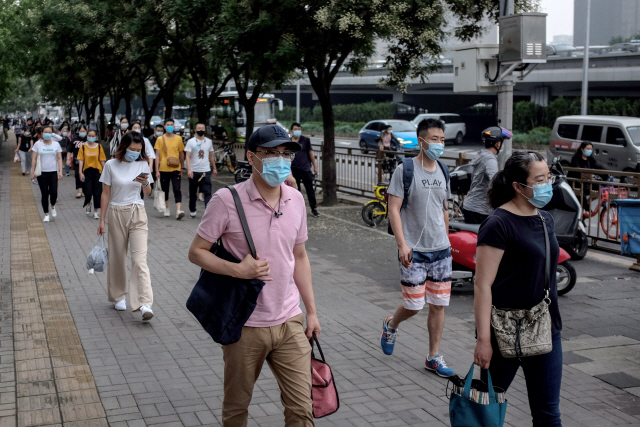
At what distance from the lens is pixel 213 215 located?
11.2ft

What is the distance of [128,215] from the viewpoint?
275 inches

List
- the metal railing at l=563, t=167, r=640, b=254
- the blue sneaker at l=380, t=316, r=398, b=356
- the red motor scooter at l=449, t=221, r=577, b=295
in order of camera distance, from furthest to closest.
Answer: the metal railing at l=563, t=167, r=640, b=254
the red motor scooter at l=449, t=221, r=577, b=295
the blue sneaker at l=380, t=316, r=398, b=356

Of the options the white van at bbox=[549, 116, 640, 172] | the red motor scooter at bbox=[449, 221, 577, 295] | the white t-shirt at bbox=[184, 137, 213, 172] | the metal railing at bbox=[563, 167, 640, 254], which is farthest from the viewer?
the white van at bbox=[549, 116, 640, 172]

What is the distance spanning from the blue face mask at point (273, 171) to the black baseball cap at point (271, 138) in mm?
75

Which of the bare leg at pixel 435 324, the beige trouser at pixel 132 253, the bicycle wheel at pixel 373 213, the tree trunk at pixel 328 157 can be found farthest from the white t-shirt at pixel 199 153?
the bare leg at pixel 435 324

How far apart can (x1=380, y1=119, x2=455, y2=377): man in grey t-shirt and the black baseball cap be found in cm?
195

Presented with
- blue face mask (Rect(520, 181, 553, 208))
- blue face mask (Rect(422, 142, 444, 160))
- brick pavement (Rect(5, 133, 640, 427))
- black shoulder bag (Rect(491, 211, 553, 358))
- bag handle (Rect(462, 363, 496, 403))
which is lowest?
brick pavement (Rect(5, 133, 640, 427))

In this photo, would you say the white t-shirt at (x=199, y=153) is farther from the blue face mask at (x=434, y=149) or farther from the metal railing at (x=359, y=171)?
the blue face mask at (x=434, y=149)

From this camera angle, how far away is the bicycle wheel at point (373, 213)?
12.8m

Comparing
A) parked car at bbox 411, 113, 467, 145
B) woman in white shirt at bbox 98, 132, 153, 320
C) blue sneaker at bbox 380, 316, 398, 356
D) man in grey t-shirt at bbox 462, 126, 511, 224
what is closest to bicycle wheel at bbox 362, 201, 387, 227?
man in grey t-shirt at bbox 462, 126, 511, 224

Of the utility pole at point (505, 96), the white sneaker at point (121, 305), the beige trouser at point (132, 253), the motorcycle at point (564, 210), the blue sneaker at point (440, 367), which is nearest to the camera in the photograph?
the blue sneaker at point (440, 367)

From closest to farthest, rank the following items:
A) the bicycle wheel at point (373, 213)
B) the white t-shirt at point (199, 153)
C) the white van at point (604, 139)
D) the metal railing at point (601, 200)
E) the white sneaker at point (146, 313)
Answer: the white sneaker at point (146, 313) → the metal railing at point (601, 200) → the bicycle wheel at point (373, 213) → the white t-shirt at point (199, 153) → the white van at point (604, 139)

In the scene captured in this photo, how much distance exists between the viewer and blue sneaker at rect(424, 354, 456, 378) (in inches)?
211

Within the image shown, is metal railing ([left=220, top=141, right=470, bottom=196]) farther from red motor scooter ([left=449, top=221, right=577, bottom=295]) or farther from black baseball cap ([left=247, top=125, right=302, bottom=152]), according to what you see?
black baseball cap ([left=247, top=125, right=302, bottom=152])
